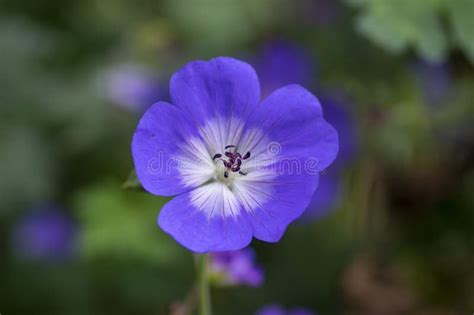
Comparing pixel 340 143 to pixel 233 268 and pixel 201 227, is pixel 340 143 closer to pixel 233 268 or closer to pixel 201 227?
pixel 233 268

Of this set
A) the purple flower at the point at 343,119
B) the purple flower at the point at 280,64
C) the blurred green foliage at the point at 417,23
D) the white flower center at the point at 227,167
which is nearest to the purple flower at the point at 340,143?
the purple flower at the point at 343,119

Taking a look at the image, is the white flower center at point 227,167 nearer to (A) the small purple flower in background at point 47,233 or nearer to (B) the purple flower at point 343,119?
(B) the purple flower at point 343,119

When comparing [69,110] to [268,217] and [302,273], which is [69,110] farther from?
[268,217]

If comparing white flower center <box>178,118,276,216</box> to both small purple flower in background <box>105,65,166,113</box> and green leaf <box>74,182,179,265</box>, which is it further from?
small purple flower in background <box>105,65,166,113</box>

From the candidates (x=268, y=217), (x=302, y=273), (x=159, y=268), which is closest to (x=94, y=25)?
(x=159, y=268)

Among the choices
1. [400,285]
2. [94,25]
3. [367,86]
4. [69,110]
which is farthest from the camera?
[94,25]

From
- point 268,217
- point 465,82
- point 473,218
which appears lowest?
Result: point 268,217

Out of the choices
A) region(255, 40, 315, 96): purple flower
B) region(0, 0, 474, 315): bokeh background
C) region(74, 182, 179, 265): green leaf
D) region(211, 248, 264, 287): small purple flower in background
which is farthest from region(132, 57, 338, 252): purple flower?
region(255, 40, 315, 96): purple flower
